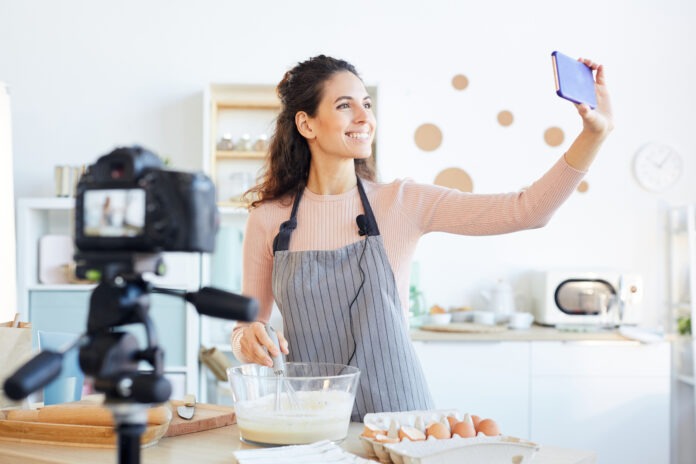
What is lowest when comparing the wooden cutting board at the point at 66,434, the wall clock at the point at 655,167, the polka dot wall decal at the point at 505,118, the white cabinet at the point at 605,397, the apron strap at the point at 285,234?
the white cabinet at the point at 605,397

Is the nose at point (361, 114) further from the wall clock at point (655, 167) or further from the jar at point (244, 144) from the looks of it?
the wall clock at point (655, 167)

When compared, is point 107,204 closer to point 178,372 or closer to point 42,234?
point 178,372

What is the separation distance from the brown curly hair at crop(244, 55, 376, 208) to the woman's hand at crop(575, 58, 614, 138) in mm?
740

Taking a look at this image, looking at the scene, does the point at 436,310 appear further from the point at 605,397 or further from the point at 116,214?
the point at 116,214

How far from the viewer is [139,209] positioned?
722mm

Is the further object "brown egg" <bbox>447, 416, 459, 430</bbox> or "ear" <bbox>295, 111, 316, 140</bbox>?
"ear" <bbox>295, 111, 316, 140</bbox>

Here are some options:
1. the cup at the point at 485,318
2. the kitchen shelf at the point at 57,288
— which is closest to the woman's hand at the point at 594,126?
the cup at the point at 485,318

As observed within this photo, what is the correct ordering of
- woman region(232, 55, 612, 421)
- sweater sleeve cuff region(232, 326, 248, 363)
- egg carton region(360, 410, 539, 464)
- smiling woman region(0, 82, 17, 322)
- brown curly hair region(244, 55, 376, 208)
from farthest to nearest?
smiling woman region(0, 82, 17, 322), brown curly hair region(244, 55, 376, 208), woman region(232, 55, 612, 421), sweater sleeve cuff region(232, 326, 248, 363), egg carton region(360, 410, 539, 464)

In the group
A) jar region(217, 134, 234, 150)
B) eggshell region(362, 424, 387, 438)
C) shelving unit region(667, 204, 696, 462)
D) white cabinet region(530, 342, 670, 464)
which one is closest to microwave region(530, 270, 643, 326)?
white cabinet region(530, 342, 670, 464)

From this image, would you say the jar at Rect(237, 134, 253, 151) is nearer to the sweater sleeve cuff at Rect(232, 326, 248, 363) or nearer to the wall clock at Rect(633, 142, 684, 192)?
the wall clock at Rect(633, 142, 684, 192)

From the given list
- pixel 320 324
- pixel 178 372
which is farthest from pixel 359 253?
pixel 178 372

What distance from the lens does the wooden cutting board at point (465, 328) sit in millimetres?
3370

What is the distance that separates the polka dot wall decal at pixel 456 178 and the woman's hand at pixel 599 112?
2.43 metres

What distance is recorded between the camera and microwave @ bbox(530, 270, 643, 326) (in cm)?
351
